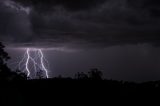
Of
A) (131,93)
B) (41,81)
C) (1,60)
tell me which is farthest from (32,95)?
(1,60)

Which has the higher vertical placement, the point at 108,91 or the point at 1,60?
the point at 1,60

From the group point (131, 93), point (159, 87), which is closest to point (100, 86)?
point (131, 93)

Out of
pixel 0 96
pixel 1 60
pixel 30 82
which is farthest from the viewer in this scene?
pixel 1 60

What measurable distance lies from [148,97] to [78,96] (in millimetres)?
3946

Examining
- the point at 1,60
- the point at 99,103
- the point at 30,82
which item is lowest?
the point at 99,103

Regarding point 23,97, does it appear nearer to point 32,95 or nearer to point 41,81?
point 32,95

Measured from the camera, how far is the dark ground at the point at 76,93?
59.0 feet

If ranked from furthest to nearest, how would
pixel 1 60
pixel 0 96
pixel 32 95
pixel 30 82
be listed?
pixel 1 60 → pixel 30 82 → pixel 32 95 → pixel 0 96

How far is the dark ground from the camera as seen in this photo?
18.0 meters

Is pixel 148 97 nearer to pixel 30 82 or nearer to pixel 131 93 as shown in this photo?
pixel 131 93

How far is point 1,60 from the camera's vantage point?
36.4 meters

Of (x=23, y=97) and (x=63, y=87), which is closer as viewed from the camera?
(x=23, y=97)

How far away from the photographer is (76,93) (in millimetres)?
18859

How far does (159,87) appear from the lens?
19.4 metres
